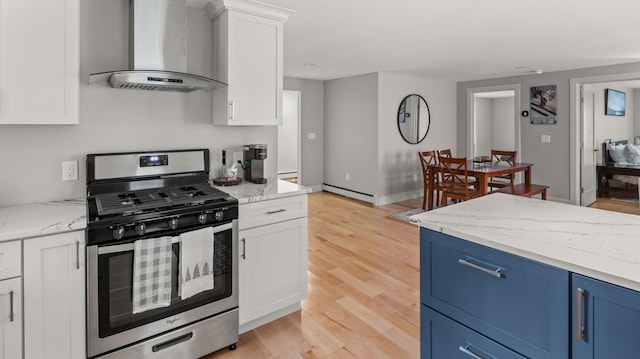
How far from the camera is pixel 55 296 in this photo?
1611 mm

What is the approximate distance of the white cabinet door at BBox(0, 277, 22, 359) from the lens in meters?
1.49

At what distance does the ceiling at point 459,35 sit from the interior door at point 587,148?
0.72m

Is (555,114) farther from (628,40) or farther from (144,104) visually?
(144,104)

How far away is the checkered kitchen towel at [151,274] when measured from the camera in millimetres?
1739

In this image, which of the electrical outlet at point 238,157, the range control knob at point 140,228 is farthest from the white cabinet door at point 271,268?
the electrical outlet at point 238,157

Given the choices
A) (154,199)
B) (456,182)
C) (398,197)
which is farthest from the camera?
(398,197)

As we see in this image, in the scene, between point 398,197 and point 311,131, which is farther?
point 311,131

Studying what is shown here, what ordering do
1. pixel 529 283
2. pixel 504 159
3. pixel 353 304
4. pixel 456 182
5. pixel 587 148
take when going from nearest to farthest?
pixel 529 283 → pixel 353 304 → pixel 456 182 → pixel 587 148 → pixel 504 159

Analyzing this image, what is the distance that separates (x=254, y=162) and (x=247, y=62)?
742mm

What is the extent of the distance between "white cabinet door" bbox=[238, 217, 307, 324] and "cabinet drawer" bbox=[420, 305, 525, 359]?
1.05 meters

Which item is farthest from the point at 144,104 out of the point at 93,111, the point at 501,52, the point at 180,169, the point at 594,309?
the point at 501,52

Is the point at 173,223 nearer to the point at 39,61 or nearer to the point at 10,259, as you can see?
the point at 10,259

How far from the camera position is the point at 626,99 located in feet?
25.5

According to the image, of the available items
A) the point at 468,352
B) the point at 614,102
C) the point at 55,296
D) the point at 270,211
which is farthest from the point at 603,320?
the point at 614,102
